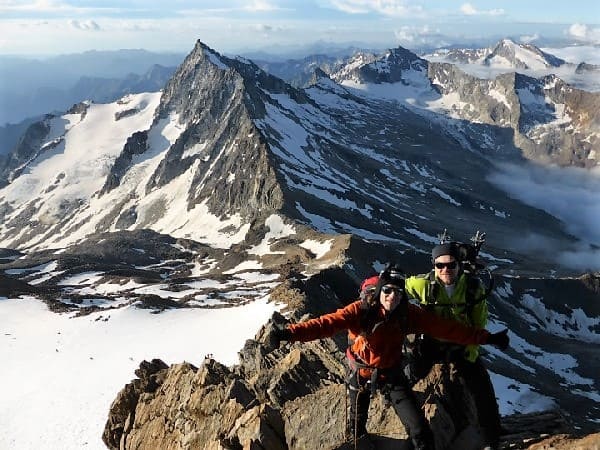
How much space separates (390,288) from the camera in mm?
11305

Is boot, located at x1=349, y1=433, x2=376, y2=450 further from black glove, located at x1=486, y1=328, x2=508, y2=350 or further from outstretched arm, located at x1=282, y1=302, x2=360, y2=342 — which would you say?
black glove, located at x1=486, y1=328, x2=508, y2=350

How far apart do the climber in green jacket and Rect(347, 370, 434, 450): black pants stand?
1.85 meters

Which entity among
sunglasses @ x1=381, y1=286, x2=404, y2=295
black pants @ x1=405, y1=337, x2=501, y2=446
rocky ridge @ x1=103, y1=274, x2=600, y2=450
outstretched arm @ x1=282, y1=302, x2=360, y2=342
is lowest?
rocky ridge @ x1=103, y1=274, x2=600, y2=450

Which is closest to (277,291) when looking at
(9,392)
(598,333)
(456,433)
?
(9,392)

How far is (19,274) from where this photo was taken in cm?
9700

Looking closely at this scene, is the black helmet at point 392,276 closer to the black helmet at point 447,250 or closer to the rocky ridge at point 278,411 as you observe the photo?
the black helmet at point 447,250

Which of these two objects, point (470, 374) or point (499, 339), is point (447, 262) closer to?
point (499, 339)

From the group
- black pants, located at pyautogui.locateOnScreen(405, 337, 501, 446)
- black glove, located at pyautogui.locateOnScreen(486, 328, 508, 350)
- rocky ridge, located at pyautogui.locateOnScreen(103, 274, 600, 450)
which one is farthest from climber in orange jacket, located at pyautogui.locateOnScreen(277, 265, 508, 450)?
black pants, located at pyautogui.locateOnScreen(405, 337, 501, 446)

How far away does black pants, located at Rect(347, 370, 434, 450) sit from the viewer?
1161 centimetres

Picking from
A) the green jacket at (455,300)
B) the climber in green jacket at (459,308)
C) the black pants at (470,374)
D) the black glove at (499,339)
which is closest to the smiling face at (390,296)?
the green jacket at (455,300)

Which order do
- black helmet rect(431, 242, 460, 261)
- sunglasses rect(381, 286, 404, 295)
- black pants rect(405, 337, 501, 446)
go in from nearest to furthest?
sunglasses rect(381, 286, 404, 295) → black helmet rect(431, 242, 460, 261) → black pants rect(405, 337, 501, 446)

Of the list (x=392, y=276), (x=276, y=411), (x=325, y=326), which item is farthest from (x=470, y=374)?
(x=276, y=411)

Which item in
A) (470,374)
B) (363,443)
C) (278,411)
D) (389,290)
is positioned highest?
(389,290)

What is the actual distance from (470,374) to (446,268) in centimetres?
290
